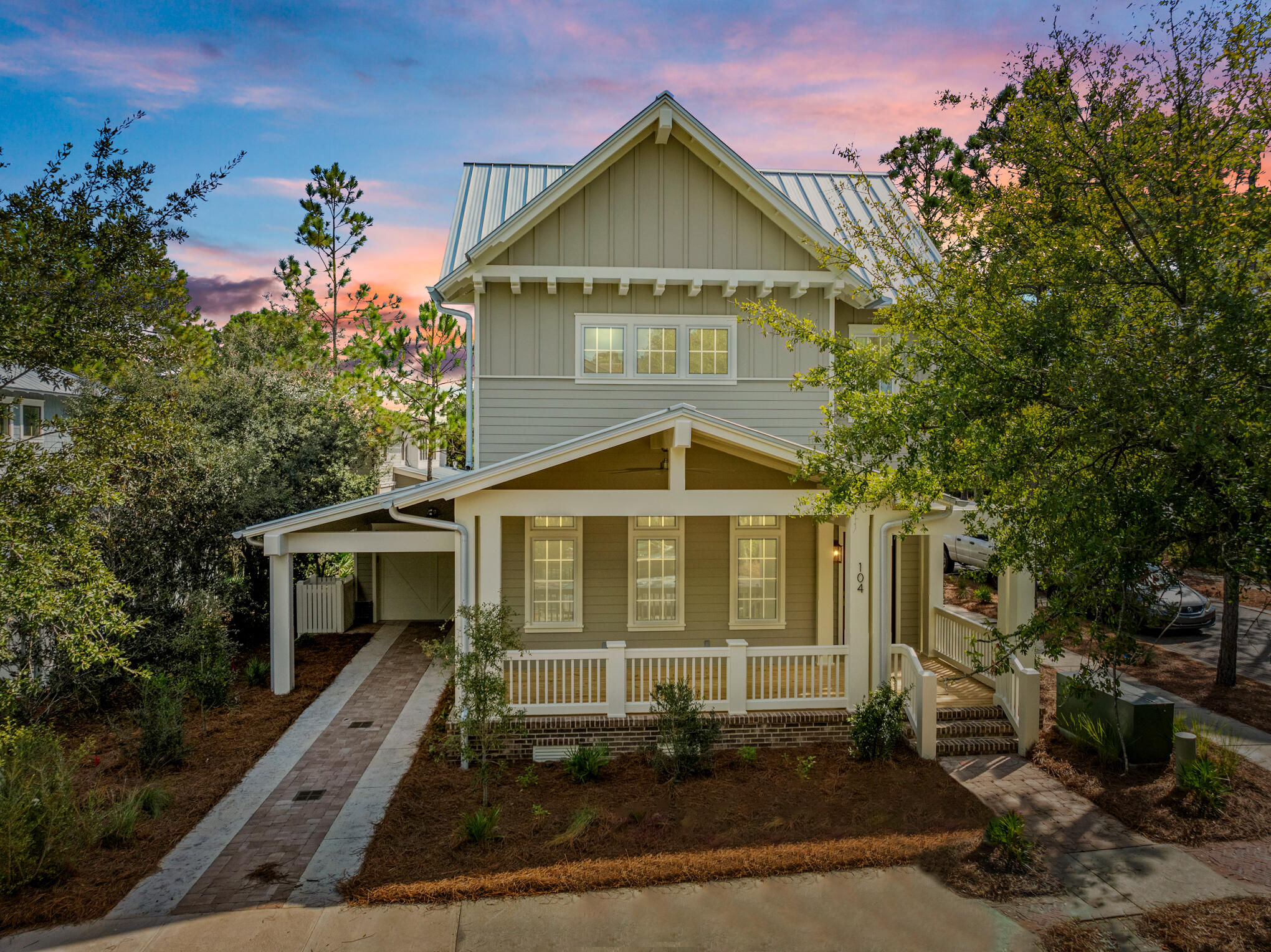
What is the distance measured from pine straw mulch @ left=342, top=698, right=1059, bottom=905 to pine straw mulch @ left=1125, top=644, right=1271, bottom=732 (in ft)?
17.6

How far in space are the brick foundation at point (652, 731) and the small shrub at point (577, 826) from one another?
1.68 meters

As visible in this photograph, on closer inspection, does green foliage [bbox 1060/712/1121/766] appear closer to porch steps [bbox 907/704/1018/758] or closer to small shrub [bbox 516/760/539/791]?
porch steps [bbox 907/704/1018/758]

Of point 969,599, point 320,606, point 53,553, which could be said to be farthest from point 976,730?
point 320,606

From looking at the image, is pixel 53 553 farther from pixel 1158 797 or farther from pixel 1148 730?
pixel 1148 730

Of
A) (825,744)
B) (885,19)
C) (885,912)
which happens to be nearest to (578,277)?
(885,19)

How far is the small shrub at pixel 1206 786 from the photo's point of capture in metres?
7.82

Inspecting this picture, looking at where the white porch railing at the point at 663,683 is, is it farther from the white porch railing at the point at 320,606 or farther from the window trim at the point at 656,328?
the white porch railing at the point at 320,606

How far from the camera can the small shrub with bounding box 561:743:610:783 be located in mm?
8688

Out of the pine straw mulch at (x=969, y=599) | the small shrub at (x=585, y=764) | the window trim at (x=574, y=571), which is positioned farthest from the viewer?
the pine straw mulch at (x=969, y=599)

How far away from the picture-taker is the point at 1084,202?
7.41 metres

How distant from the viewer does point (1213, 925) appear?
5945 mm

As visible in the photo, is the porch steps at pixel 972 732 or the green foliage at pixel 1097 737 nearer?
the green foliage at pixel 1097 737

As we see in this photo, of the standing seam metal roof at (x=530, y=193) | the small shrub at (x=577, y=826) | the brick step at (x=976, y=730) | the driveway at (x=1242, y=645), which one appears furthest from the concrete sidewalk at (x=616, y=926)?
the driveway at (x=1242, y=645)

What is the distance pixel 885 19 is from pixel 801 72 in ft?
4.31
